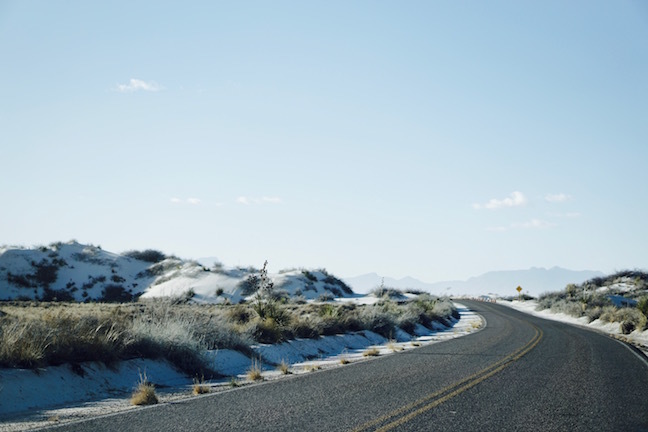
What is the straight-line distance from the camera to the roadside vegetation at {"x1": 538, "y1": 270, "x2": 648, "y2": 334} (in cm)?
3147

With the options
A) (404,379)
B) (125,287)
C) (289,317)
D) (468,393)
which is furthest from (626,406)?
(125,287)

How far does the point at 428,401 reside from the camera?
9031 mm

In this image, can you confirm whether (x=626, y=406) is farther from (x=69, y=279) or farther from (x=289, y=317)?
(x=69, y=279)

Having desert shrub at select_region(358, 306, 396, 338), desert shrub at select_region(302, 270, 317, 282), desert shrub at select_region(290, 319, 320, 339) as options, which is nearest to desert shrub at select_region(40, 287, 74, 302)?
desert shrub at select_region(302, 270, 317, 282)

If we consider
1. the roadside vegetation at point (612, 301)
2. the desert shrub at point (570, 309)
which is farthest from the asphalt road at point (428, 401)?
the desert shrub at point (570, 309)

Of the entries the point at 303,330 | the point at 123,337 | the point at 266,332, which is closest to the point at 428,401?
the point at 123,337

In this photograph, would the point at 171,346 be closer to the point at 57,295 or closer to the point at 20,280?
the point at 57,295

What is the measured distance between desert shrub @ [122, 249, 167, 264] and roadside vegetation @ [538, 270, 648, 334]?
46.8m

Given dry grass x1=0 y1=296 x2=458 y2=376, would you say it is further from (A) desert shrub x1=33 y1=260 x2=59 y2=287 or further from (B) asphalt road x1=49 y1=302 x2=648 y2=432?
(A) desert shrub x1=33 y1=260 x2=59 y2=287

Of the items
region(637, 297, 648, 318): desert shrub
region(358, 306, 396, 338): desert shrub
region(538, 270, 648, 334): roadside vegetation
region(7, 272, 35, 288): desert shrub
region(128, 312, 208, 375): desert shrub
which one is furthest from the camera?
region(7, 272, 35, 288): desert shrub

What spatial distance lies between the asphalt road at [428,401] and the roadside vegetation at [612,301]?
62.1 ft

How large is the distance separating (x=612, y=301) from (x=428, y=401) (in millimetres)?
48995

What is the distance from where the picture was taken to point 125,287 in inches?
2042

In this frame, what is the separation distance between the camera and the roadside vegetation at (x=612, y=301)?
31469 millimetres
